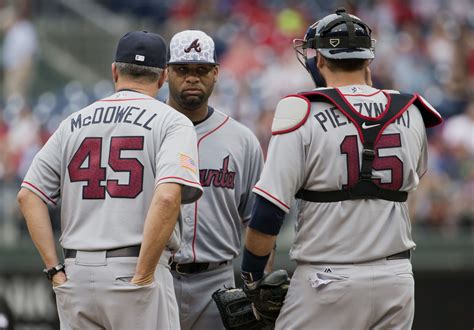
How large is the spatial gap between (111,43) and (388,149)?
37.7 feet

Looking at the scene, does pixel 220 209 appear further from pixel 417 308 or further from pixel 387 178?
pixel 417 308

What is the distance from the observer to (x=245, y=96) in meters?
13.2

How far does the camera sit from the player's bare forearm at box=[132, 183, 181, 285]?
4.48m

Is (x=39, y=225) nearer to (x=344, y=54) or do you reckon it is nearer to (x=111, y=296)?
(x=111, y=296)

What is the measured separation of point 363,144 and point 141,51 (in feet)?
3.80

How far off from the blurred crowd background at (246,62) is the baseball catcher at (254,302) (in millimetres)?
5352

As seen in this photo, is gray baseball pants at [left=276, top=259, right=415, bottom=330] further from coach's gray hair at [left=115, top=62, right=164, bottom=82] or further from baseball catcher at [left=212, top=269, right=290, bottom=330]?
coach's gray hair at [left=115, top=62, right=164, bottom=82]

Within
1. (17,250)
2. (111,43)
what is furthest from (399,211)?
(111,43)

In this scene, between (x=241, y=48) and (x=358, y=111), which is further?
(x=241, y=48)

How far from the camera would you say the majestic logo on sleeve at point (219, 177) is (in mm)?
5699

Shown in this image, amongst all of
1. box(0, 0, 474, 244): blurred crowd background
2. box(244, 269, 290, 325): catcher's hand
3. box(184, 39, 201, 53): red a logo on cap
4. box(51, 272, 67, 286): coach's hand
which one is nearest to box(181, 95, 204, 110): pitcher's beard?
box(184, 39, 201, 53): red a logo on cap

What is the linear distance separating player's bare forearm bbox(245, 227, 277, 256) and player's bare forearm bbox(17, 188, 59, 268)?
93cm

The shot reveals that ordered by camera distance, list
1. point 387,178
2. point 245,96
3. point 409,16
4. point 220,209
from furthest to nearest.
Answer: point 409,16 → point 245,96 → point 220,209 → point 387,178

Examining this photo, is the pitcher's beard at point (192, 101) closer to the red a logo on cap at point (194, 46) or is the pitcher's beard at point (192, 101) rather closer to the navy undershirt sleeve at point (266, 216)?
the red a logo on cap at point (194, 46)
